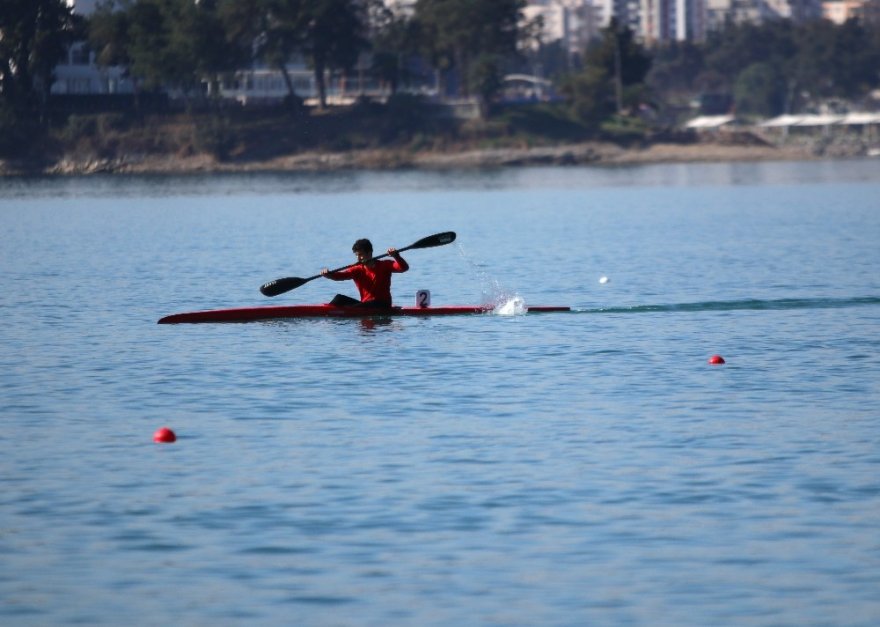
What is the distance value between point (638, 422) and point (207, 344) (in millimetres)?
10947

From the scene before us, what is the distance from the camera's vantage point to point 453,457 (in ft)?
60.9

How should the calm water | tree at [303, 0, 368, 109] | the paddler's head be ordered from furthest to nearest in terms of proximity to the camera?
tree at [303, 0, 368, 109]
the paddler's head
the calm water

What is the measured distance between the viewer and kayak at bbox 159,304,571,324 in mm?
30719

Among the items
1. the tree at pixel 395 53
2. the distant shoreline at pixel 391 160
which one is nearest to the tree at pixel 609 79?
the distant shoreline at pixel 391 160

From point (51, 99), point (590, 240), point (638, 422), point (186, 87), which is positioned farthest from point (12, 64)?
point (638, 422)

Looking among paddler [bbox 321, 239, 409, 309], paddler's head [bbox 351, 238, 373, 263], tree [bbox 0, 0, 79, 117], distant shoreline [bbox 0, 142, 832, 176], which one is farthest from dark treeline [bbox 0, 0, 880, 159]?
paddler's head [bbox 351, 238, 373, 263]

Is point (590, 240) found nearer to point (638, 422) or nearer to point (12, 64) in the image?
point (638, 422)

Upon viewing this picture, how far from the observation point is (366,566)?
14219 millimetres

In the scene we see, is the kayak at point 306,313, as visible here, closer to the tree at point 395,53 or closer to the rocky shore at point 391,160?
the rocky shore at point 391,160

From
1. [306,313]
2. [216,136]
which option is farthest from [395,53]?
[306,313]

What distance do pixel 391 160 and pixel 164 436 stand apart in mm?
148424

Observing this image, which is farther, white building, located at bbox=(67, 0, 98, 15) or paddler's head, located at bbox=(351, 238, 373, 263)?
white building, located at bbox=(67, 0, 98, 15)

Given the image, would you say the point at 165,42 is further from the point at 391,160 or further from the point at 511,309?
the point at 511,309

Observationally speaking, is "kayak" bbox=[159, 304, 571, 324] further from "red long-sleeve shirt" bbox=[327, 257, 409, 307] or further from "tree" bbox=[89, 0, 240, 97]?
"tree" bbox=[89, 0, 240, 97]
